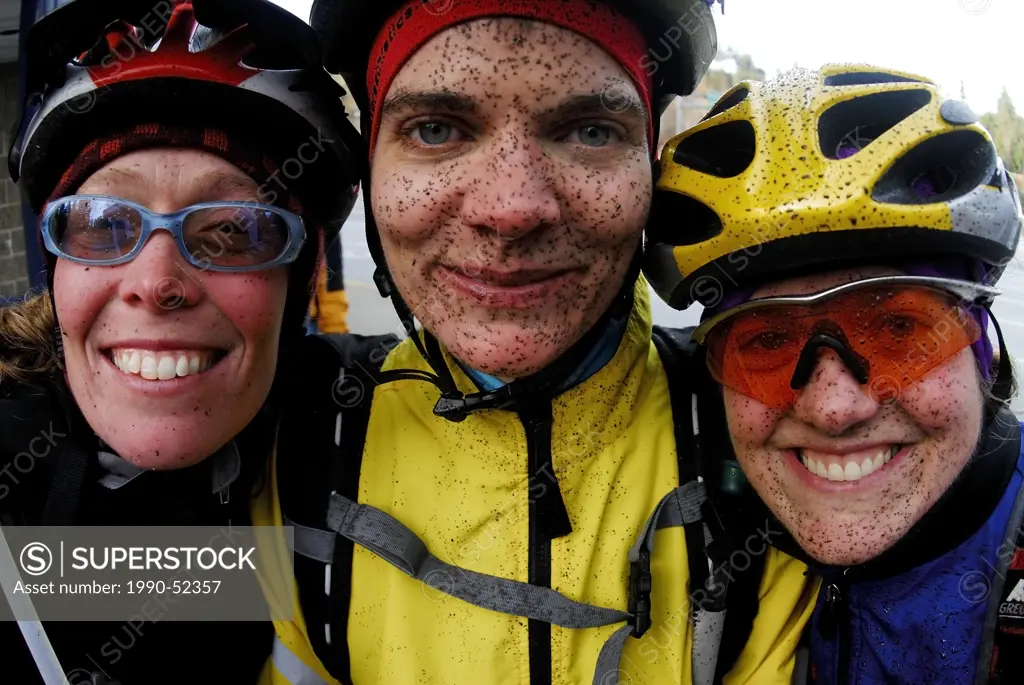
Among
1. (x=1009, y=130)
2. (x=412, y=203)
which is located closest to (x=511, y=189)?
(x=412, y=203)

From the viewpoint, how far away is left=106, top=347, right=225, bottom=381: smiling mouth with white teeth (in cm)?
175

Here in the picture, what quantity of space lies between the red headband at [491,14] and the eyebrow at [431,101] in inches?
3.6

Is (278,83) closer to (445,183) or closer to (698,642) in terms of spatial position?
(445,183)

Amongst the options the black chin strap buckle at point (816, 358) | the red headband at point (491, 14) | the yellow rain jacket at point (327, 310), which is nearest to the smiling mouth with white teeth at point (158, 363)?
the red headband at point (491, 14)

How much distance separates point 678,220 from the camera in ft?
6.72

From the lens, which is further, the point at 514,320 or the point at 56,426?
the point at 56,426

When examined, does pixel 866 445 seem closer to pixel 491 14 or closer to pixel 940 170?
pixel 940 170

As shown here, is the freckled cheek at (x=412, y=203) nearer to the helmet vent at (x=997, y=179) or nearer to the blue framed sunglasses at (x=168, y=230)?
the blue framed sunglasses at (x=168, y=230)

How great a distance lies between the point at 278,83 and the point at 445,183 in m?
0.67

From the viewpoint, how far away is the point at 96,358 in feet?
5.93

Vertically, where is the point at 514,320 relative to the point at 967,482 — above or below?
above

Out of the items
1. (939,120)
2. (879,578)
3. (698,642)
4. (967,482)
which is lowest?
(698,642)

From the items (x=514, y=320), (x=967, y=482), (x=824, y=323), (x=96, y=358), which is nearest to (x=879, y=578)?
(x=967, y=482)

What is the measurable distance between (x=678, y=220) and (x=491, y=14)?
75 cm
